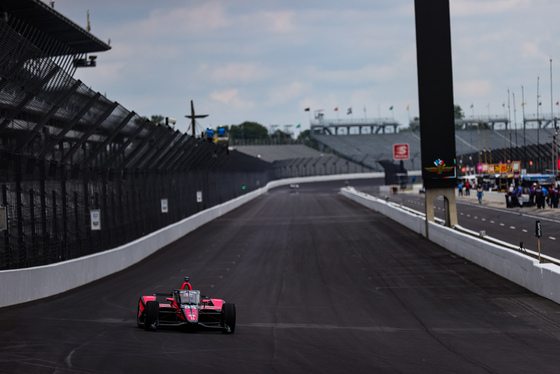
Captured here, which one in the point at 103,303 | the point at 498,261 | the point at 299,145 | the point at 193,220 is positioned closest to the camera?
the point at 103,303

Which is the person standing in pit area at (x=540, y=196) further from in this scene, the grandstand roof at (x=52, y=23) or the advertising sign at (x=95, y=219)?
the advertising sign at (x=95, y=219)

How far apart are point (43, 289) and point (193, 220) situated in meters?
22.3

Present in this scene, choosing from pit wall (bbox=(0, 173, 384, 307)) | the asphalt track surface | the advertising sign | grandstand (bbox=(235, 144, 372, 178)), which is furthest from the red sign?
the advertising sign

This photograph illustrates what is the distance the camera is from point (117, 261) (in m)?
23.3

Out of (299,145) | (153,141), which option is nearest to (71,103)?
(153,141)

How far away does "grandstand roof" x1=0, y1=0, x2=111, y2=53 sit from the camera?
41188 mm

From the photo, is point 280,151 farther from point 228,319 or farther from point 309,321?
point 228,319

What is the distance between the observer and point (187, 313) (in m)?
12.9

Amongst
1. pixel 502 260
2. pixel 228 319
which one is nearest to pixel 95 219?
pixel 228 319

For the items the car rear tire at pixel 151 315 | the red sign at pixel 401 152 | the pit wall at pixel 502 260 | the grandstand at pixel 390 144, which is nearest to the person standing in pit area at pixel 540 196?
the pit wall at pixel 502 260

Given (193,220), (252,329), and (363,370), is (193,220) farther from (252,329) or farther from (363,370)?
(363,370)

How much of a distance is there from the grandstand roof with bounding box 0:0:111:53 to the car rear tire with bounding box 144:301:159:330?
31.5 m

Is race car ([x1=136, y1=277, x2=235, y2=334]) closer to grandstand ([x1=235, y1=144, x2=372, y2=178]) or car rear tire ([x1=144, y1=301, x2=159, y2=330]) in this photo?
car rear tire ([x1=144, y1=301, x2=159, y2=330])

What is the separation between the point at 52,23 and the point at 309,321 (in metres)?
36.1
